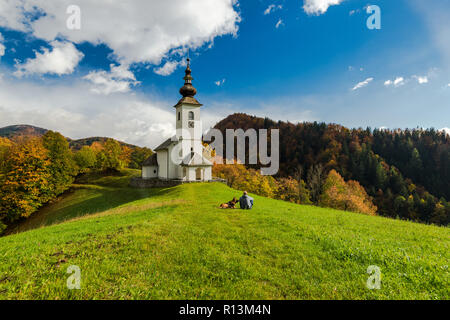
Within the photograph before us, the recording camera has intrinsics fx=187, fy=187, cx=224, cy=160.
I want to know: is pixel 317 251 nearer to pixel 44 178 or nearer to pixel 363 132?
pixel 44 178

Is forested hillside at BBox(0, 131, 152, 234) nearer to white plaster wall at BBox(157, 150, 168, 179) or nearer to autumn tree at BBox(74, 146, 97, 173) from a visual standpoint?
autumn tree at BBox(74, 146, 97, 173)

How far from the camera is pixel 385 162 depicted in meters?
86.0

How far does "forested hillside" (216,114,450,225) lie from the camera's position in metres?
60.2

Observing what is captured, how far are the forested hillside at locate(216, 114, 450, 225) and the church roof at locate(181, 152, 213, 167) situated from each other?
92.6ft

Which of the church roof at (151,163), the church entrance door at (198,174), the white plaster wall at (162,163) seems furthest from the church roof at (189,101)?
the church roof at (151,163)

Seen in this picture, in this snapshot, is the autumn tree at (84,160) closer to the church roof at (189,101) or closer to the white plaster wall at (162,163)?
the white plaster wall at (162,163)

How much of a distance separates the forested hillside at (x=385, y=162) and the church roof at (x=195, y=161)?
92.6 feet

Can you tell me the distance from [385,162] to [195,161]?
313 ft

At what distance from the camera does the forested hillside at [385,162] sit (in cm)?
6019

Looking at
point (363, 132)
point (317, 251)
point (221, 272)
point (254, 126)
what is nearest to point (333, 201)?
point (317, 251)

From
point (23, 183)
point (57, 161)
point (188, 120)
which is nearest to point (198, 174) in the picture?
point (188, 120)

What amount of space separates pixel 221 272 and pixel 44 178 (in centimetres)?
3529

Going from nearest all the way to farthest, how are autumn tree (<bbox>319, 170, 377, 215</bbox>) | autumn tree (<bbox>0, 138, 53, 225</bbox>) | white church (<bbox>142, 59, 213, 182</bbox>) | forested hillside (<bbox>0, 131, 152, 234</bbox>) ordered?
1. autumn tree (<bbox>0, 138, 53, 225</bbox>)
2. forested hillside (<bbox>0, 131, 152, 234</bbox>)
3. white church (<bbox>142, 59, 213, 182</bbox>)
4. autumn tree (<bbox>319, 170, 377, 215</bbox>)

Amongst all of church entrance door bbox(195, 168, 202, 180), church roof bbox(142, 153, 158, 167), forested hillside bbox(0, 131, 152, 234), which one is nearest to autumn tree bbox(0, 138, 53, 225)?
forested hillside bbox(0, 131, 152, 234)
